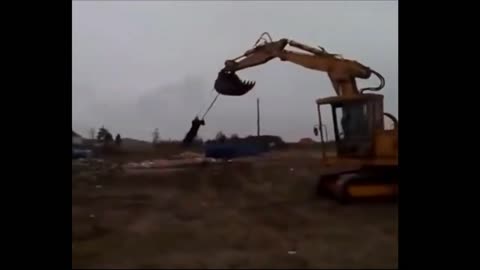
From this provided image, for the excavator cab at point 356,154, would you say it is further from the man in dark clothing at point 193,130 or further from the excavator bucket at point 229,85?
the man in dark clothing at point 193,130

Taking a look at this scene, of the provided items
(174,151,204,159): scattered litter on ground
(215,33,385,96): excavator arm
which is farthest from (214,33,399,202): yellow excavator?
(174,151,204,159): scattered litter on ground

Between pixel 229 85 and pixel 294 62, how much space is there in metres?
0.48

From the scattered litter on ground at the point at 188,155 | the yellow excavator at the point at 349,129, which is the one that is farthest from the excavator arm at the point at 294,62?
the scattered litter on ground at the point at 188,155

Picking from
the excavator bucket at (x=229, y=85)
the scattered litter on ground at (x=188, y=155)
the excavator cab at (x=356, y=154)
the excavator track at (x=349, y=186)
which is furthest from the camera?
the excavator track at (x=349, y=186)

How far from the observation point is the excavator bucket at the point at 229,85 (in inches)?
101

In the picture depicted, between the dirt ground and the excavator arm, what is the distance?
0.51 metres

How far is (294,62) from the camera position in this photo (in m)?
2.89

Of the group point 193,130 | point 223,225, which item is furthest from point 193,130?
point 223,225

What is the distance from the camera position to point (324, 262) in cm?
304

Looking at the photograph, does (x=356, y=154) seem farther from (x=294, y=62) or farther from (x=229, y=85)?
(x=229, y=85)
